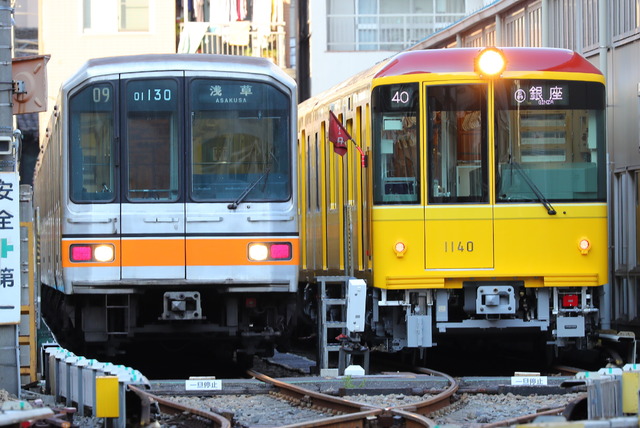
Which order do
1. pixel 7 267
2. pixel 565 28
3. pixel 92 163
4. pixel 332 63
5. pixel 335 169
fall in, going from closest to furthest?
pixel 7 267 < pixel 92 163 < pixel 335 169 < pixel 565 28 < pixel 332 63

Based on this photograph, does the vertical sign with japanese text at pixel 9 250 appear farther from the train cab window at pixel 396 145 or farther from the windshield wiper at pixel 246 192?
the train cab window at pixel 396 145

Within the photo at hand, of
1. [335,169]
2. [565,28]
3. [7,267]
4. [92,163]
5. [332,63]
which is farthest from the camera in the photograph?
[332,63]

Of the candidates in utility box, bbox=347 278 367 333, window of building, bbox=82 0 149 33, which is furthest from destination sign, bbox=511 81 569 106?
window of building, bbox=82 0 149 33

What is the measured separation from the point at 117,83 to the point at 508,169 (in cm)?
357

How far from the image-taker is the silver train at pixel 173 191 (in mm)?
10930

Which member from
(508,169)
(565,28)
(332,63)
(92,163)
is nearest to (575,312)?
(508,169)

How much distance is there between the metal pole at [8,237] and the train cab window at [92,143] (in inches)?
63.1

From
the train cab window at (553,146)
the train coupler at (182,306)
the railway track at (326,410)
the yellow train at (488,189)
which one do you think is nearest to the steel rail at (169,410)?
the railway track at (326,410)

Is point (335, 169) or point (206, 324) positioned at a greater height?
point (335, 169)

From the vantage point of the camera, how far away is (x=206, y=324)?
1139 cm

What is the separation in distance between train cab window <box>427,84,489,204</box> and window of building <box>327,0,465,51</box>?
65.1 ft

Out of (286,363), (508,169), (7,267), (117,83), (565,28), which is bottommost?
(286,363)

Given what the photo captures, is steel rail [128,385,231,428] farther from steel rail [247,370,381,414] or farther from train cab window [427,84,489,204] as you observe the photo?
train cab window [427,84,489,204]

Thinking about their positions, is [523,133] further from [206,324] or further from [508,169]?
[206,324]
